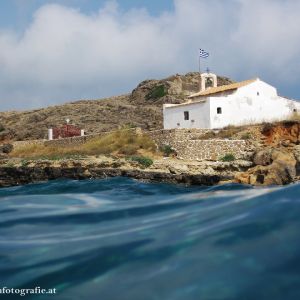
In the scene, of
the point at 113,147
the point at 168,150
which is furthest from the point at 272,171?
the point at 113,147

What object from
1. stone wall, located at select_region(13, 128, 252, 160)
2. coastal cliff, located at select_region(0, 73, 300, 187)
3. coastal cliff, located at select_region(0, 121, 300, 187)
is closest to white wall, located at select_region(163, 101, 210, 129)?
stone wall, located at select_region(13, 128, 252, 160)

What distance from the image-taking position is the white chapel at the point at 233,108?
32.5m

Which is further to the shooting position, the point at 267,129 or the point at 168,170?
the point at 267,129

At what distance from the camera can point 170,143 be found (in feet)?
103

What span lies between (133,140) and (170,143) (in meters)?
2.66

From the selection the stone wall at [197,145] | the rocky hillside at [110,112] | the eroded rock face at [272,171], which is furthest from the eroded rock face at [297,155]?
the rocky hillside at [110,112]

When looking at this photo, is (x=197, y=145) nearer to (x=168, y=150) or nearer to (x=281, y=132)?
(x=168, y=150)

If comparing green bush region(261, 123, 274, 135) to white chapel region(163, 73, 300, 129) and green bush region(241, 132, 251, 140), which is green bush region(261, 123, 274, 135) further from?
white chapel region(163, 73, 300, 129)

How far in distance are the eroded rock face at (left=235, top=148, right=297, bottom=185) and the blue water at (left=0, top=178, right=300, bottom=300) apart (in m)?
15.3

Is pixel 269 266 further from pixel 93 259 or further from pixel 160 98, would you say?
pixel 160 98

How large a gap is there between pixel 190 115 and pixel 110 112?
21.2 metres

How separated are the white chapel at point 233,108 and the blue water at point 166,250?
27.9 m

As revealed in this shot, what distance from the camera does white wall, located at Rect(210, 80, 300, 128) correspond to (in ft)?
107

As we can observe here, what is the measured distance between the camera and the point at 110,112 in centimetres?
5359
